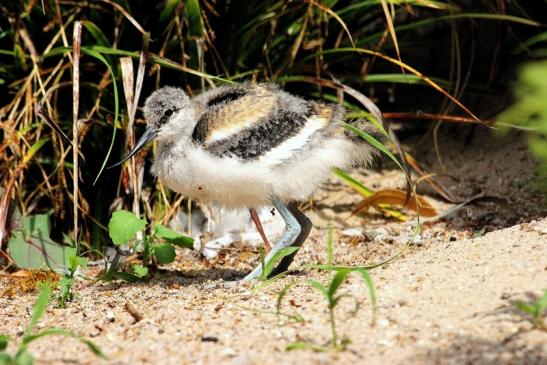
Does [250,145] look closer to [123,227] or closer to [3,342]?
[123,227]

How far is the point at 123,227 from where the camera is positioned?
3.85 metres

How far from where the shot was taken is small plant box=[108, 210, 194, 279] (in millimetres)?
3824

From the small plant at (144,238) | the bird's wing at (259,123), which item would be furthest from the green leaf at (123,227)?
the bird's wing at (259,123)

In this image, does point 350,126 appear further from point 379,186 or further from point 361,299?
point 379,186

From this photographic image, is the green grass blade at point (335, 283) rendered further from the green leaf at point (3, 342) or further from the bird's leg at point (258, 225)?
the bird's leg at point (258, 225)

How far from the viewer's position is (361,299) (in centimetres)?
307

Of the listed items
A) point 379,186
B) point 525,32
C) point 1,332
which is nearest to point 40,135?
point 1,332

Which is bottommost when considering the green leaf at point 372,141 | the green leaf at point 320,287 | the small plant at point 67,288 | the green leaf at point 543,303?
the small plant at point 67,288

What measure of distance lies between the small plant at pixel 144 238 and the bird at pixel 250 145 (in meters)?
0.24

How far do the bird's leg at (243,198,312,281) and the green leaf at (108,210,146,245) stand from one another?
556 mm

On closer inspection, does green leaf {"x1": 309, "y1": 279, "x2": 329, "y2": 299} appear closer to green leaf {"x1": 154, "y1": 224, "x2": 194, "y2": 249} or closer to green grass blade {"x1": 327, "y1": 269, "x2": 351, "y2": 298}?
green grass blade {"x1": 327, "y1": 269, "x2": 351, "y2": 298}

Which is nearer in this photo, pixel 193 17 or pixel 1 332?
pixel 1 332

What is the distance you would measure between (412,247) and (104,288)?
5.23 feet

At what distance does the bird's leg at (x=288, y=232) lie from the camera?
395 cm
